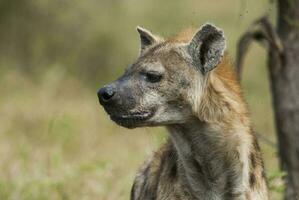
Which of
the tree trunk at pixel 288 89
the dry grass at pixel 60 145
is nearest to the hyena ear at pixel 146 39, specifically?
the dry grass at pixel 60 145

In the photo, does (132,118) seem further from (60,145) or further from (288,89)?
(60,145)

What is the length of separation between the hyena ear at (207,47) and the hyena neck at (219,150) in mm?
137

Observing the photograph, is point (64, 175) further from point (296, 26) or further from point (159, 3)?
point (159, 3)

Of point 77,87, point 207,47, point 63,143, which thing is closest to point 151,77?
point 207,47

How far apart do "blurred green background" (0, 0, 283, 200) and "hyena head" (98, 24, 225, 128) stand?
125 centimetres

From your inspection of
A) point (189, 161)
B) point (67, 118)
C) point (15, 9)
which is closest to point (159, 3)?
point (15, 9)

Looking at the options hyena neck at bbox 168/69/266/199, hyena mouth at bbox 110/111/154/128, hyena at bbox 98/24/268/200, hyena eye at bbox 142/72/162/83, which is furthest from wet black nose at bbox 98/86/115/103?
hyena neck at bbox 168/69/266/199

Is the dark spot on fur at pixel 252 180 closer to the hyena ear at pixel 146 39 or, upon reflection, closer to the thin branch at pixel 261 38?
the hyena ear at pixel 146 39

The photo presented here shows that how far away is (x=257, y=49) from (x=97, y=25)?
253 cm

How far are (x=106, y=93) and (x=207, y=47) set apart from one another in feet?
2.07

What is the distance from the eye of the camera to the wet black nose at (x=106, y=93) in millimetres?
5730

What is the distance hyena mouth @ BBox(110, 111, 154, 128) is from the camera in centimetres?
582

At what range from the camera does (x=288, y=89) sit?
24.6 ft

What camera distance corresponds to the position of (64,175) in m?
7.85
